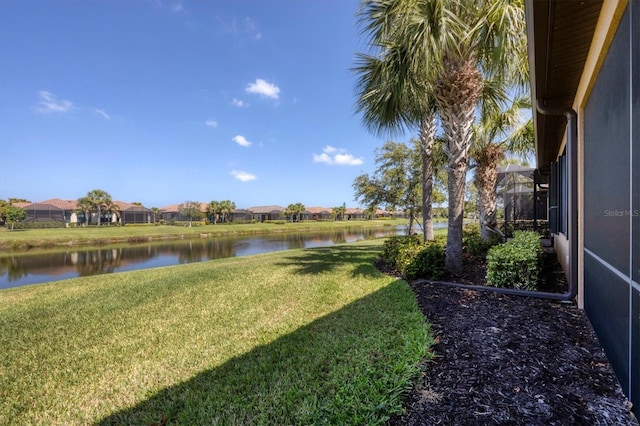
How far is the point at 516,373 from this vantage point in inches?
87.5

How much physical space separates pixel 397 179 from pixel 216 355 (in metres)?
12.2

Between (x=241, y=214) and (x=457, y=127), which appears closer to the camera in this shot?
(x=457, y=127)

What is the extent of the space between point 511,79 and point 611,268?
15.3 ft

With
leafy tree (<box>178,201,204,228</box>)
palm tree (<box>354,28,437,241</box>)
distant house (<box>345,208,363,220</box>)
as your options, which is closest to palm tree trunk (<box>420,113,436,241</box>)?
palm tree (<box>354,28,437,241</box>)

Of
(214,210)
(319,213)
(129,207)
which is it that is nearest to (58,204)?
(129,207)

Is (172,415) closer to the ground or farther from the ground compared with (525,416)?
closer to the ground

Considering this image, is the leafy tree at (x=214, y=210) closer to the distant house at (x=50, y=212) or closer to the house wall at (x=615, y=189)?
the distant house at (x=50, y=212)

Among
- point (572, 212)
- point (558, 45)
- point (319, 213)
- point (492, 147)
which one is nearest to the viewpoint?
point (558, 45)

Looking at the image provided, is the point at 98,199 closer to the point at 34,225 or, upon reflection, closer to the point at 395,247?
the point at 34,225

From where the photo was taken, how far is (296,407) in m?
2.17

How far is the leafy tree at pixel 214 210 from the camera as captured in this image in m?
51.6

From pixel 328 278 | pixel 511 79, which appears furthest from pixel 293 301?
pixel 511 79

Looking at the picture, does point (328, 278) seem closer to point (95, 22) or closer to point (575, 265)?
point (575, 265)

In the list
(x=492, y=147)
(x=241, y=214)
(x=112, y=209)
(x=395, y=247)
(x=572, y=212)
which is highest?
(x=492, y=147)
